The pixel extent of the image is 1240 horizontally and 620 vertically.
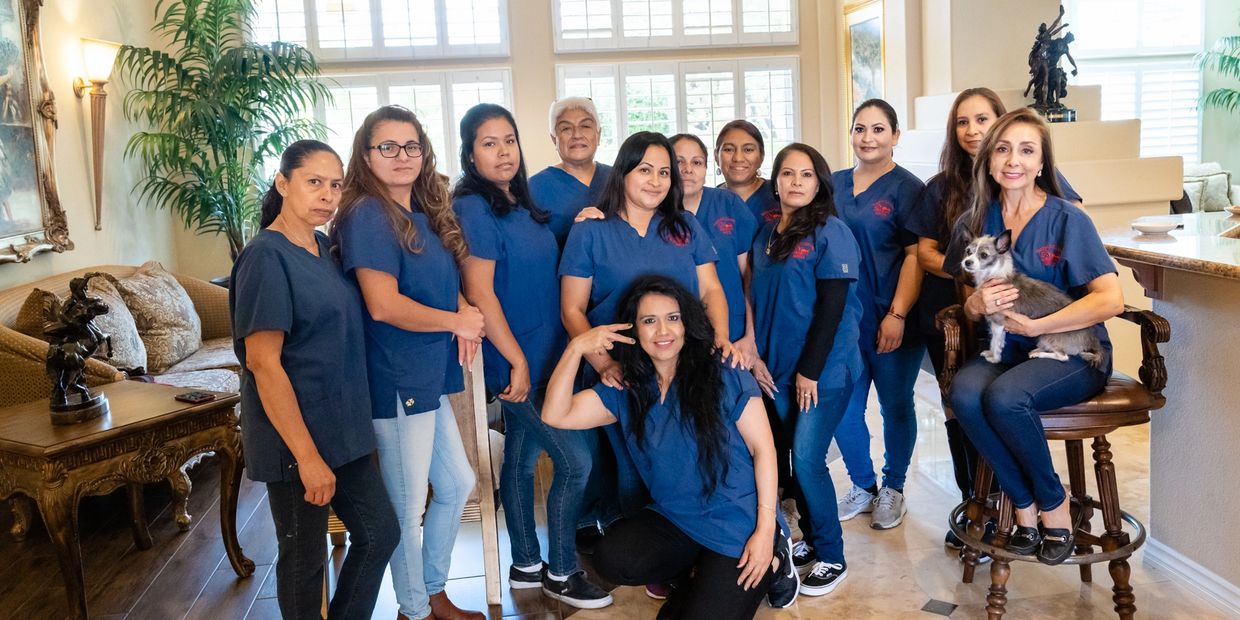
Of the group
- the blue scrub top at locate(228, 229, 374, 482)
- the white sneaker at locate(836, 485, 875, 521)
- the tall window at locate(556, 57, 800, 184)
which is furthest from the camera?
the tall window at locate(556, 57, 800, 184)

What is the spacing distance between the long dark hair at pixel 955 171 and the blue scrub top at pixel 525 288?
115 centimetres

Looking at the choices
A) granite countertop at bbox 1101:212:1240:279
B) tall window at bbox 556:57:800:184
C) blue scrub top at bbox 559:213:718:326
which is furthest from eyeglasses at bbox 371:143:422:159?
tall window at bbox 556:57:800:184

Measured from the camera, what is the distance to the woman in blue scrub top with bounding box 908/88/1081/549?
2.92 meters

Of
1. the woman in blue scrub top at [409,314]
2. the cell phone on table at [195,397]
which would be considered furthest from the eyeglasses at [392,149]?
the cell phone on table at [195,397]

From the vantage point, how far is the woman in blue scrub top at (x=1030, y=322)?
7.88 feet

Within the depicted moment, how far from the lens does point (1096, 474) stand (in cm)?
263

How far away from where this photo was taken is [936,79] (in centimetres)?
649

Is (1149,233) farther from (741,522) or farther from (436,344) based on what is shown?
(436,344)

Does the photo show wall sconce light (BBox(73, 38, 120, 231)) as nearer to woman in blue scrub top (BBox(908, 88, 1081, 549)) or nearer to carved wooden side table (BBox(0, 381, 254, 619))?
carved wooden side table (BBox(0, 381, 254, 619))

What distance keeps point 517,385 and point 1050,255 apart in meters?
1.41

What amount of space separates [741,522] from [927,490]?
1549 millimetres

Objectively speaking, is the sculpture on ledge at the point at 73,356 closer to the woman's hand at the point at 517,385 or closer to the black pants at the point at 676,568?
the woman's hand at the point at 517,385

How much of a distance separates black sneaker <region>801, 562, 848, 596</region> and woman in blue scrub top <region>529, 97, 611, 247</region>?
1234mm

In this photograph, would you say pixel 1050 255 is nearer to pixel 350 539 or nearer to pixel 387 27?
pixel 350 539
